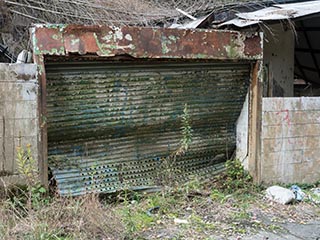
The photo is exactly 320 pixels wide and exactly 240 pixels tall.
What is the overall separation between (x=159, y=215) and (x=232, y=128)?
229 cm

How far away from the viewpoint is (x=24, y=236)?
4082 millimetres

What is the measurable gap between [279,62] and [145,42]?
3809 mm

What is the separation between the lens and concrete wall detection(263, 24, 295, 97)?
795 centimetres

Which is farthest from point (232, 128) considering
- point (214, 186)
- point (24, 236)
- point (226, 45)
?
point (24, 236)

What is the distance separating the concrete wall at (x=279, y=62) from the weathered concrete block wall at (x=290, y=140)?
1352 mm

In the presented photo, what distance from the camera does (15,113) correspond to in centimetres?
490

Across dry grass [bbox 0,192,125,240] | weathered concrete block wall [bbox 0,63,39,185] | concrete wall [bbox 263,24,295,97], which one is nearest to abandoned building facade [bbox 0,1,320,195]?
weathered concrete block wall [bbox 0,63,39,185]

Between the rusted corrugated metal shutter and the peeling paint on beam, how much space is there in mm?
246

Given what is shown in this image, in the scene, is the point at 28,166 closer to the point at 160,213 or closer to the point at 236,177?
the point at 160,213

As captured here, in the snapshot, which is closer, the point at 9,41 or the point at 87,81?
the point at 87,81

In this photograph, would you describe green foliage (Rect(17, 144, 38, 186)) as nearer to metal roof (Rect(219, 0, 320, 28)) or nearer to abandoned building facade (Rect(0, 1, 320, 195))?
abandoned building facade (Rect(0, 1, 320, 195))

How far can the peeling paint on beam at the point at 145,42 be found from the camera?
4.93 m

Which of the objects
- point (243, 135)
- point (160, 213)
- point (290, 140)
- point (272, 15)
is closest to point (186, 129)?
point (243, 135)

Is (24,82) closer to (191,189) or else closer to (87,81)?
(87,81)
